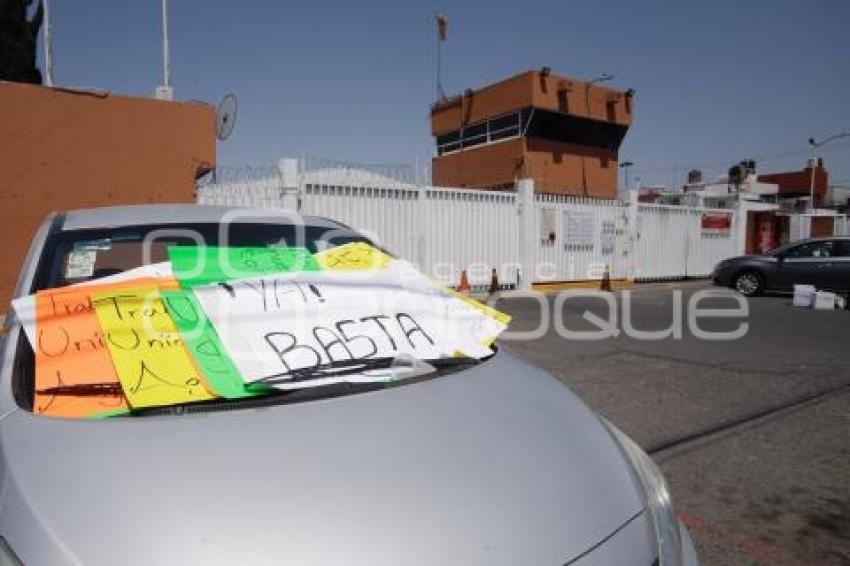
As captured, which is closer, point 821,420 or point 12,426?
point 12,426

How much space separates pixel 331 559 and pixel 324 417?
1.41ft

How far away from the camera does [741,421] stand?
13.4ft

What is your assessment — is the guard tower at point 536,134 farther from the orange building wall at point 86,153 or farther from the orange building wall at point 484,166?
the orange building wall at point 86,153

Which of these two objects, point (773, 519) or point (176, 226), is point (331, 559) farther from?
point (773, 519)

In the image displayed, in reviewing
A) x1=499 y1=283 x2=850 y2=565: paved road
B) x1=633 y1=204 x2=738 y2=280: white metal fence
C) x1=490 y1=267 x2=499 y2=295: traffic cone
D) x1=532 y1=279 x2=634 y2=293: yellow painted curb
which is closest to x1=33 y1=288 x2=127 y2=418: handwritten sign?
x1=499 y1=283 x2=850 y2=565: paved road

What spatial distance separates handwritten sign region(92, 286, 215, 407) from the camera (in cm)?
144

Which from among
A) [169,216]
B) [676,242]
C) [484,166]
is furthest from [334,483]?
[484,166]

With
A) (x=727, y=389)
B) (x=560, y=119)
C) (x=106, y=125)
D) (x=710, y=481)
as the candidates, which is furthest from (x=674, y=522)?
(x=560, y=119)

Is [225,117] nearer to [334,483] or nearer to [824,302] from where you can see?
[334,483]

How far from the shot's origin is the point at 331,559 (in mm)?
1019

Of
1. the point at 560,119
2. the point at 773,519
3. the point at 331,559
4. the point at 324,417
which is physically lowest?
the point at 773,519

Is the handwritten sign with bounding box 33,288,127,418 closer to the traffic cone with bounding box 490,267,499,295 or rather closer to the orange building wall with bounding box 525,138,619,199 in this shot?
the traffic cone with bounding box 490,267,499,295

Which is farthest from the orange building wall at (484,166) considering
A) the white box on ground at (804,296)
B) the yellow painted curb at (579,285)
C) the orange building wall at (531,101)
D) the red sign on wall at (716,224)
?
the white box on ground at (804,296)

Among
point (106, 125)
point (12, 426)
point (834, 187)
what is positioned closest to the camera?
point (12, 426)
